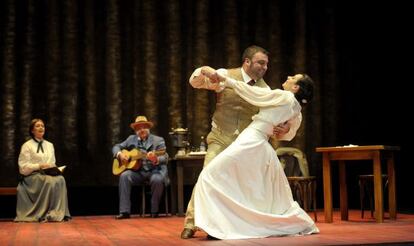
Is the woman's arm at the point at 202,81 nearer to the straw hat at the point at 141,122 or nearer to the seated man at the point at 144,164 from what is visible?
the seated man at the point at 144,164

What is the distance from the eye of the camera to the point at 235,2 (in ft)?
31.0

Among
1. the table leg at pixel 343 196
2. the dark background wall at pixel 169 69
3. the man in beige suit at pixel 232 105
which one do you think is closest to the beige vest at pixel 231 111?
the man in beige suit at pixel 232 105

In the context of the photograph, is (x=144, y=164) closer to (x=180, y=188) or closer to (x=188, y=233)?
(x=180, y=188)

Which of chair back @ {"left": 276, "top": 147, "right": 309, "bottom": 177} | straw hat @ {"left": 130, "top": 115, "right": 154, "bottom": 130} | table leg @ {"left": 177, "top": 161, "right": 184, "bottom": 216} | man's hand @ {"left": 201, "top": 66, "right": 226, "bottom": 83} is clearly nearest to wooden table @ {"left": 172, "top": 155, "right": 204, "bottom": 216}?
table leg @ {"left": 177, "top": 161, "right": 184, "bottom": 216}

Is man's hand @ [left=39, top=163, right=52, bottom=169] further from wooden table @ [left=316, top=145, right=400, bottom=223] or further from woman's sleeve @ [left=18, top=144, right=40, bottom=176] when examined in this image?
wooden table @ [left=316, top=145, right=400, bottom=223]

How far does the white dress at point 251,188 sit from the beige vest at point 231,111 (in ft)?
0.35

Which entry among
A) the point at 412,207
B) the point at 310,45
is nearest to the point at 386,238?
the point at 412,207

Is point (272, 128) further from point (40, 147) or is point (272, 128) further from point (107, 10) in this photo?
point (107, 10)

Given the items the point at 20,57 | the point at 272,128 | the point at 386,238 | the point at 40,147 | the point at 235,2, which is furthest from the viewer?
the point at 235,2

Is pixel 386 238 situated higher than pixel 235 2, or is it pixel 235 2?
pixel 235 2

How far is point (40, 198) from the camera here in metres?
7.84

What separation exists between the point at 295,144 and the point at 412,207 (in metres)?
1.85

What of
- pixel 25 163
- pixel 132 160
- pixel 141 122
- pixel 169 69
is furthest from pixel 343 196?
pixel 25 163

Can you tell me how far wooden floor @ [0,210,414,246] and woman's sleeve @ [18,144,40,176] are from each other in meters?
0.93
